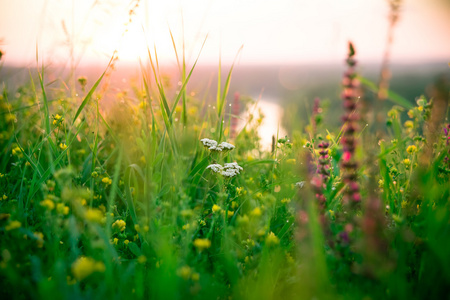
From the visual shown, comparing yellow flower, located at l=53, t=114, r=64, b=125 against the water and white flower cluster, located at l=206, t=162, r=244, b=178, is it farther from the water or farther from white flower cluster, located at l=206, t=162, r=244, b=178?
the water

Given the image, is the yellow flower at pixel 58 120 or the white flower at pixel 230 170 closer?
the white flower at pixel 230 170

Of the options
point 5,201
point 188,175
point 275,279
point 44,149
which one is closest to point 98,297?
point 275,279

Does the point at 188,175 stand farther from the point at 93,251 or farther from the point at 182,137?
the point at 93,251

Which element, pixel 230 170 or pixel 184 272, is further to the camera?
pixel 230 170

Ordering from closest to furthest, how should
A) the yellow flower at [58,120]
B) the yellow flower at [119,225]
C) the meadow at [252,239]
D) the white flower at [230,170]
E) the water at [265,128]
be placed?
the meadow at [252,239]
the yellow flower at [119,225]
the white flower at [230,170]
the yellow flower at [58,120]
the water at [265,128]

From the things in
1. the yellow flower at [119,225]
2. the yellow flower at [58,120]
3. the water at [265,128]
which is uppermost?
the yellow flower at [58,120]

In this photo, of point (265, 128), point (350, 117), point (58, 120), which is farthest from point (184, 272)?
point (265, 128)

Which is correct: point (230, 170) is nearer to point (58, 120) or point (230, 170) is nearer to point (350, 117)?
point (350, 117)

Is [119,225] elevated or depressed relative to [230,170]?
depressed

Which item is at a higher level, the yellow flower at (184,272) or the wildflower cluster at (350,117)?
the wildflower cluster at (350,117)

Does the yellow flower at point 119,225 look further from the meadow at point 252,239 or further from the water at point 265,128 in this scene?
the water at point 265,128

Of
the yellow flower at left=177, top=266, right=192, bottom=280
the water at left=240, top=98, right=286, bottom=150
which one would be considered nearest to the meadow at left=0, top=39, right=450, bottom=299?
the yellow flower at left=177, top=266, right=192, bottom=280

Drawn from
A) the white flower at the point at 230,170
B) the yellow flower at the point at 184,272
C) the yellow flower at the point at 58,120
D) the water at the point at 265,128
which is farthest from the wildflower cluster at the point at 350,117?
the yellow flower at the point at 58,120

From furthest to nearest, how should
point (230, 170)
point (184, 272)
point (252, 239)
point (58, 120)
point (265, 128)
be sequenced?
point (265, 128)
point (58, 120)
point (230, 170)
point (252, 239)
point (184, 272)
